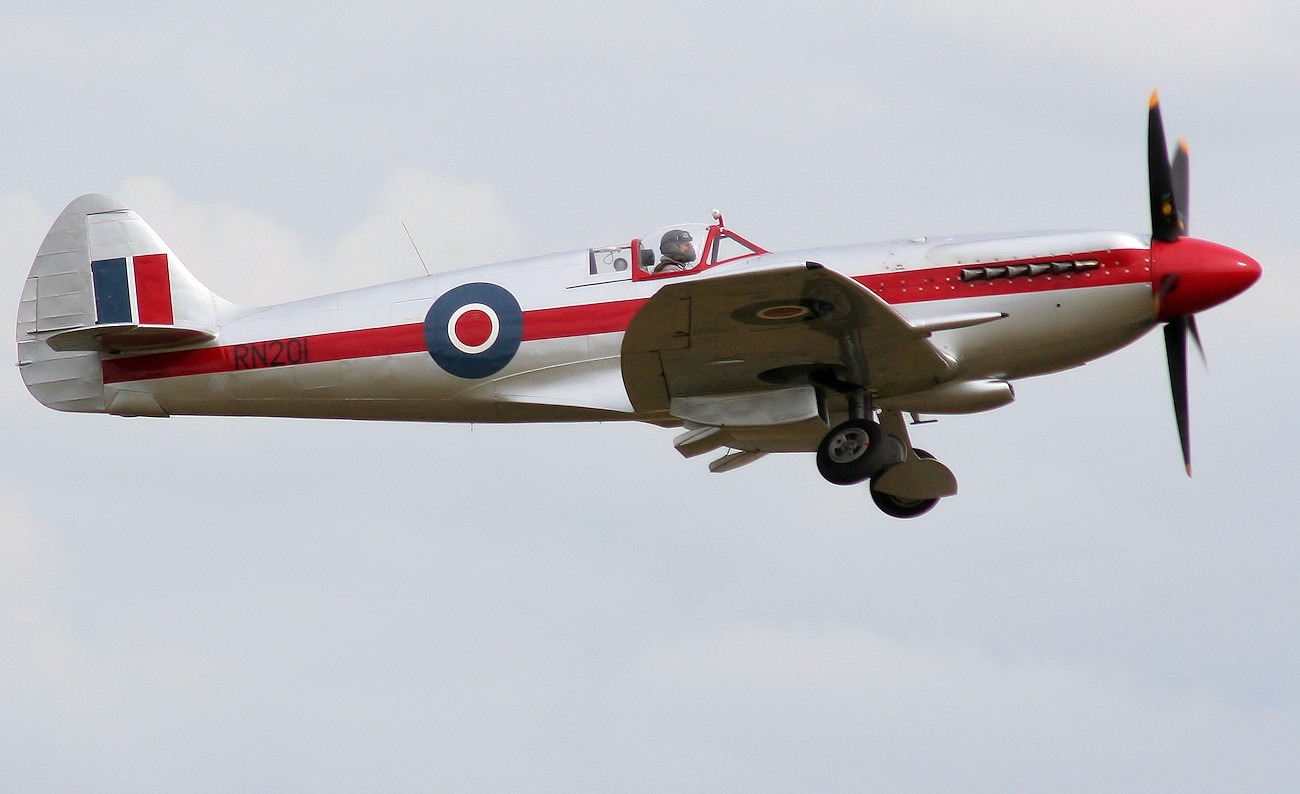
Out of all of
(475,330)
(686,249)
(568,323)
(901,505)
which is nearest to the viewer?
(686,249)

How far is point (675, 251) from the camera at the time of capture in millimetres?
13125

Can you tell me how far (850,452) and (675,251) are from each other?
202 centimetres

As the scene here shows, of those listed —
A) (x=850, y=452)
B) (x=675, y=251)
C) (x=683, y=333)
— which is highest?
(x=675, y=251)

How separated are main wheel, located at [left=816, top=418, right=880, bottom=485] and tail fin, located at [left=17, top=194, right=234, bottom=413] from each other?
5175 millimetres

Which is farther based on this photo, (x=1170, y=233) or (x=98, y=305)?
(x=98, y=305)

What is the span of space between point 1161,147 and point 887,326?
8.67 feet

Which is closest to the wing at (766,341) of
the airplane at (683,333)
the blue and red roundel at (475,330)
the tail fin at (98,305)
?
the airplane at (683,333)

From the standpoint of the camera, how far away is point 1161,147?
1288 cm

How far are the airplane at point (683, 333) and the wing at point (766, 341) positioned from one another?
0.7 inches

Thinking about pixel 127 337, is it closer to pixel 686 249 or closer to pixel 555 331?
pixel 555 331

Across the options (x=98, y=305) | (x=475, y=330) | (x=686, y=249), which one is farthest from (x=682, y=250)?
(x=98, y=305)

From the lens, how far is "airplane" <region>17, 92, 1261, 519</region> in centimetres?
1249

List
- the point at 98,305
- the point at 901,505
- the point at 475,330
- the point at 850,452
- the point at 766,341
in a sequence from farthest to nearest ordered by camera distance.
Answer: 1. the point at 98,305
2. the point at 901,505
3. the point at 475,330
4. the point at 850,452
5. the point at 766,341

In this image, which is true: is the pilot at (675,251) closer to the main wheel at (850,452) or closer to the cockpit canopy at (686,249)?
the cockpit canopy at (686,249)
